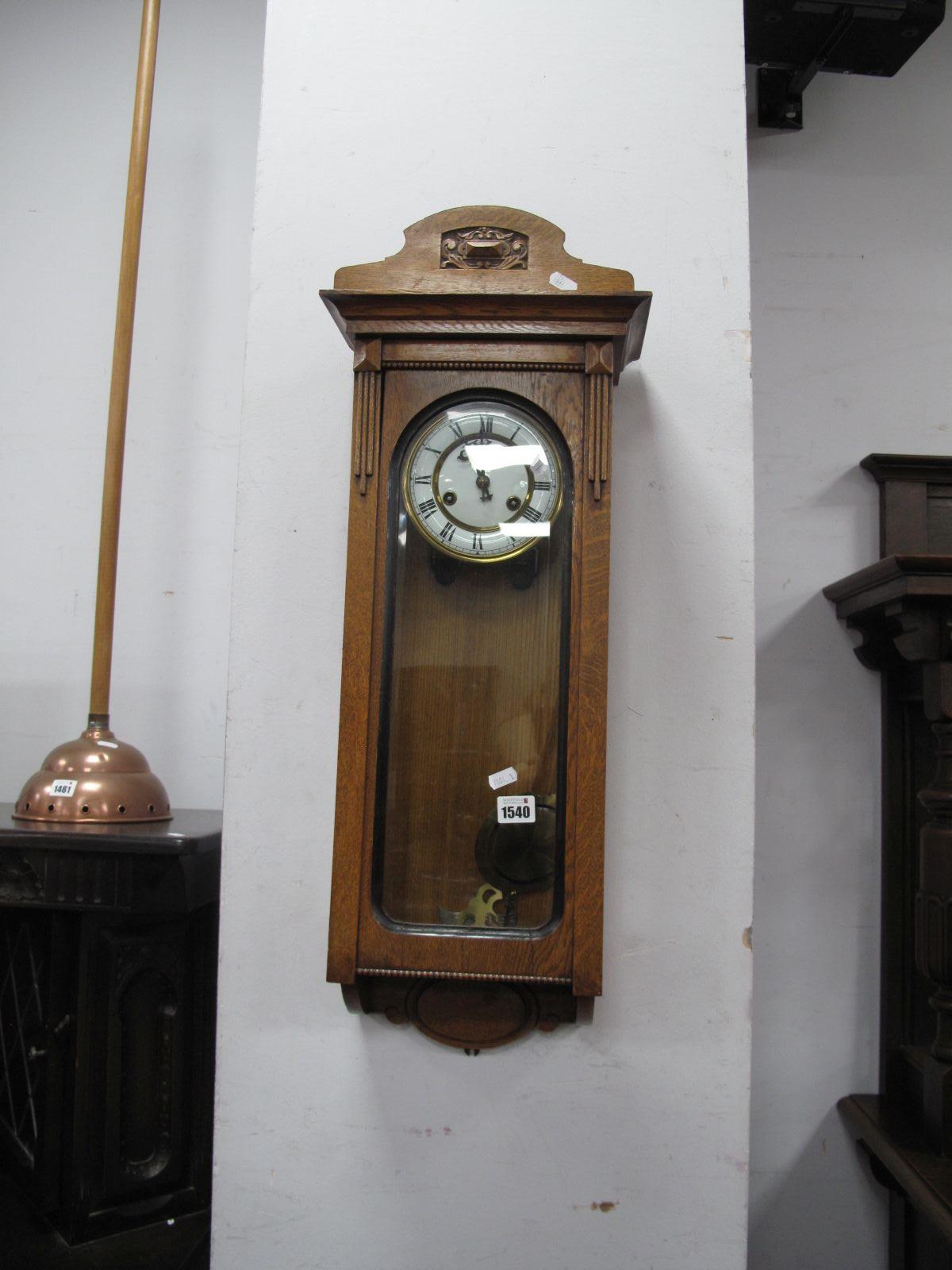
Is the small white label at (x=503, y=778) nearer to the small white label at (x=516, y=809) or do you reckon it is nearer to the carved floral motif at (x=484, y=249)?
the small white label at (x=516, y=809)

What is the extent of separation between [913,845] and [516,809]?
2.41ft

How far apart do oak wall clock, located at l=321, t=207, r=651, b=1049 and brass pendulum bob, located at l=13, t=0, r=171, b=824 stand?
0.35 meters

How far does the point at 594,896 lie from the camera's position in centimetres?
83

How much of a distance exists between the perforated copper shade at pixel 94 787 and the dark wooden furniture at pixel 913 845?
989mm

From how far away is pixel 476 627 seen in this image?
3.01 feet

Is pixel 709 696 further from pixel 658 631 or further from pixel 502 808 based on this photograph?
pixel 502 808

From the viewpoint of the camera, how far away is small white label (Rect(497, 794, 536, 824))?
34.7 inches

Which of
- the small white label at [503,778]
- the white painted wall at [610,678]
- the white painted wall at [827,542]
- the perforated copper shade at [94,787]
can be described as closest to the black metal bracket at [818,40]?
the white painted wall at [827,542]

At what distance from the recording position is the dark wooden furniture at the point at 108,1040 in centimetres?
97

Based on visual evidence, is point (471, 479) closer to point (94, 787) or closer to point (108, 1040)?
point (94, 787)

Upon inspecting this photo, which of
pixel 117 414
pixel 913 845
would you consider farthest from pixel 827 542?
pixel 117 414

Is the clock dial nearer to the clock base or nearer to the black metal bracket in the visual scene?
the clock base

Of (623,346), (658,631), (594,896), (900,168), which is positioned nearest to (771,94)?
(900,168)

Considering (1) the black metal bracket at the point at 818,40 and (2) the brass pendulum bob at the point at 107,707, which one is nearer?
(2) the brass pendulum bob at the point at 107,707
